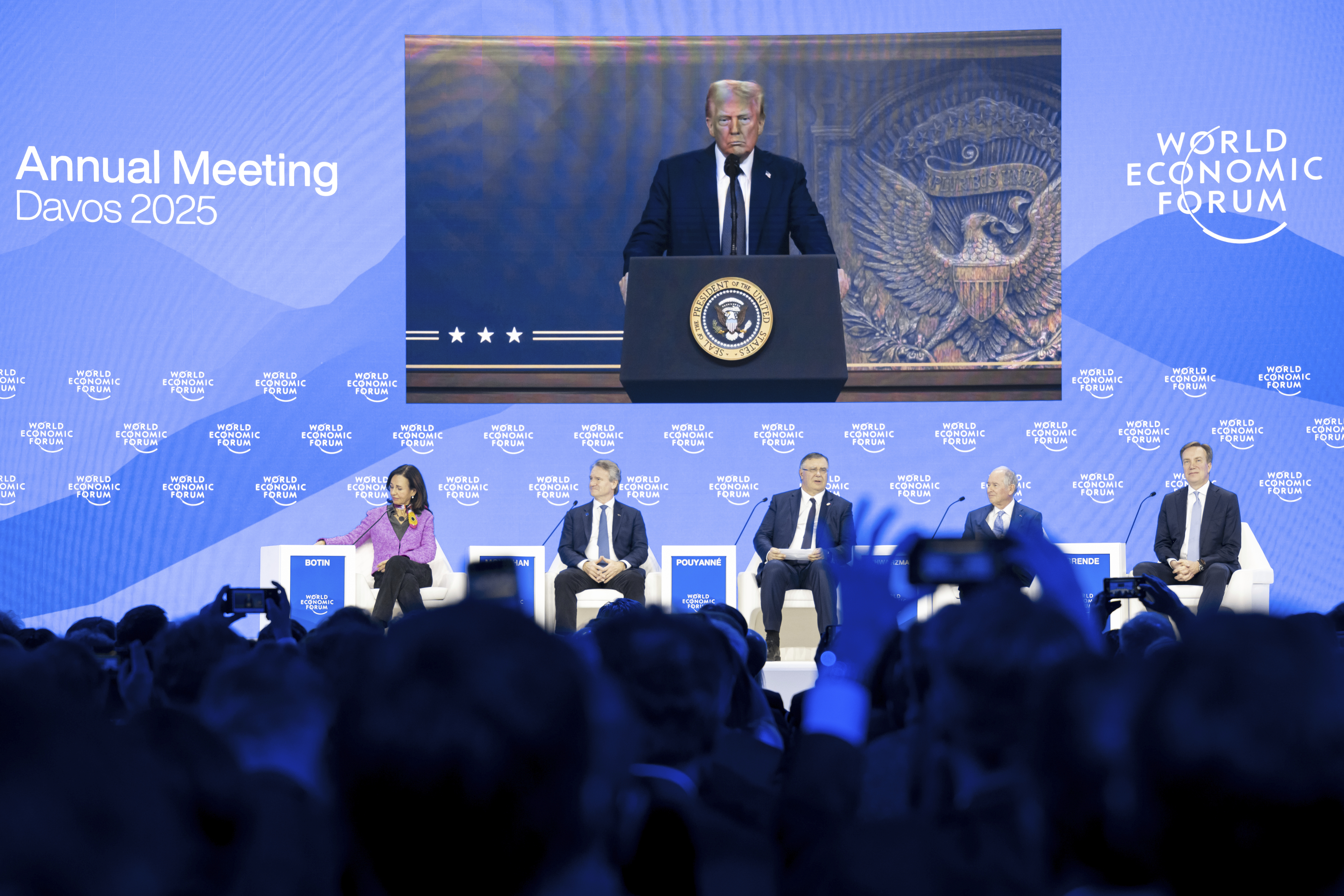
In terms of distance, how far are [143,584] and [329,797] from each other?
9.05 meters

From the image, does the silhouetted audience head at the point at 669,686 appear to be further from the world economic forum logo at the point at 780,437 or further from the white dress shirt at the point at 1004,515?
the world economic forum logo at the point at 780,437

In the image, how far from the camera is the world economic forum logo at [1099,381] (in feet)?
29.8

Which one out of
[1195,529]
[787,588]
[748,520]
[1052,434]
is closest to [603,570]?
[787,588]

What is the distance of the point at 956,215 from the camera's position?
30.2 feet

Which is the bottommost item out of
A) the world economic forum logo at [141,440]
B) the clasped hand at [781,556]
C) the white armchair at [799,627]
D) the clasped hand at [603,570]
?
the white armchair at [799,627]

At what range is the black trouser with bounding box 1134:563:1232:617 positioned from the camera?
25.6 feet

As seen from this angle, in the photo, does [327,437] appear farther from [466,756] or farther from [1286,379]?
[466,756]

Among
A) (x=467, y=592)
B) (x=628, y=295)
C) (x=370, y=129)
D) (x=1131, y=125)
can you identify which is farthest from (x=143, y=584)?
(x=467, y=592)

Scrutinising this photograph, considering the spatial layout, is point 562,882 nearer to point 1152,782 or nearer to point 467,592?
point 467,592

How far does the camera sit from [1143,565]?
323 inches

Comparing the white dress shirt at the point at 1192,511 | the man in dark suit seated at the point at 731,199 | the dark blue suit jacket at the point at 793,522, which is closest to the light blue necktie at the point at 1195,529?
the white dress shirt at the point at 1192,511

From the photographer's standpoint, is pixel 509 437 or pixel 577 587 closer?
pixel 577 587

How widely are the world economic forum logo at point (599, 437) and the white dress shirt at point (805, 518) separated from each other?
1482 millimetres

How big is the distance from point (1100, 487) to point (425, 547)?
4.84 meters
